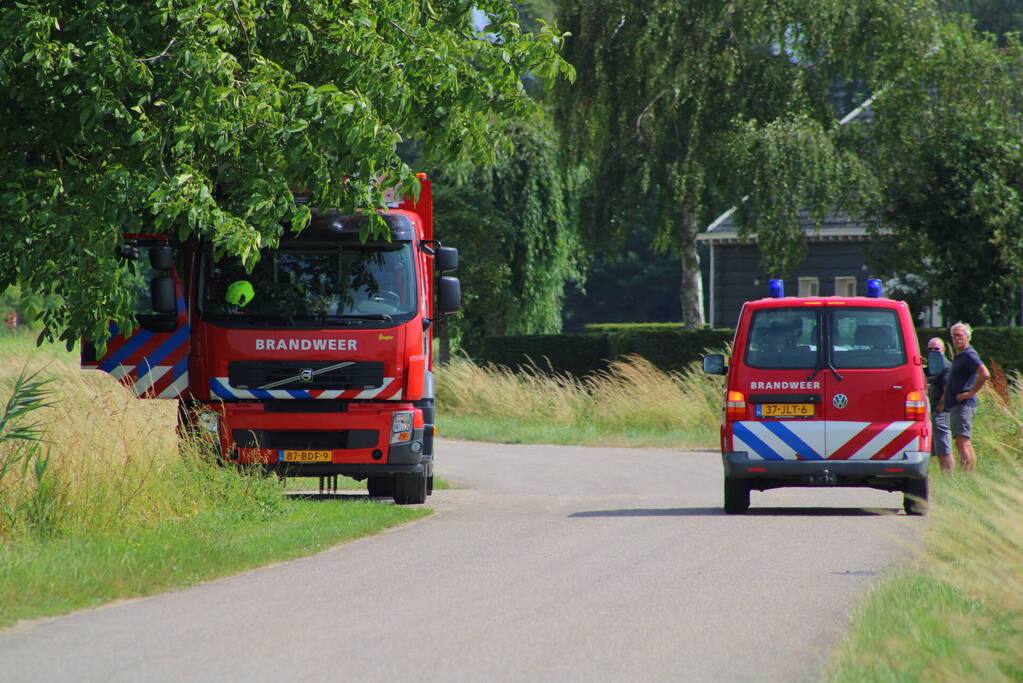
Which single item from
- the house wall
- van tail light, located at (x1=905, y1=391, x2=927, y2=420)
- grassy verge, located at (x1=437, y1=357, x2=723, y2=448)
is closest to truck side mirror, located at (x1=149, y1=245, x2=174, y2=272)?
van tail light, located at (x1=905, y1=391, x2=927, y2=420)

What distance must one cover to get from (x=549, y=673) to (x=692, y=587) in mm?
2830

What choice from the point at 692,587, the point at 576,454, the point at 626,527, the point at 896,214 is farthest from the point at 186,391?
the point at 896,214

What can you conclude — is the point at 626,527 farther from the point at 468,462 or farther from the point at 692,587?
the point at 468,462

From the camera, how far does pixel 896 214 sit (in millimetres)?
31172

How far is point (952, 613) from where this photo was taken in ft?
24.5

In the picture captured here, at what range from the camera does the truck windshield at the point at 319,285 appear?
14.2 m

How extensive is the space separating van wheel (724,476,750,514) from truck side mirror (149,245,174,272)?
529 centimetres

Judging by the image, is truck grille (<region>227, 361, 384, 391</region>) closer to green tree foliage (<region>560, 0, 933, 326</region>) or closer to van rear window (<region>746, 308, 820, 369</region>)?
van rear window (<region>746, 308, 820, 369</region>)

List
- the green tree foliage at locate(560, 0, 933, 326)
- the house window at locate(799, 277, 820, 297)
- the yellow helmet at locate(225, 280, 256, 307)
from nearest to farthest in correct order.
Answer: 1. the yellow helmet at locate(225, 280, 256, 307)
2. the green tree foliage at locate(560, 0, 933, 326)
3. the house window at locate(799, 277, 820, 297)

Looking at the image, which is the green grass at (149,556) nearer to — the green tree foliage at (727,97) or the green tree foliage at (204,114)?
the green tree foliage at (204,114)

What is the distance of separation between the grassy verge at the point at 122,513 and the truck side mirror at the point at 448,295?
1.90 m

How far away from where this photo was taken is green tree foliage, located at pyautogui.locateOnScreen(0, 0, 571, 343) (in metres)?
11.2

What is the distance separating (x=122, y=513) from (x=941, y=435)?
9.16 meters

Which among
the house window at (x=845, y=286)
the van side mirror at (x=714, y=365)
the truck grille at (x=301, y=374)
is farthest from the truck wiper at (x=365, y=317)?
the house window at (x=845, y=286)
